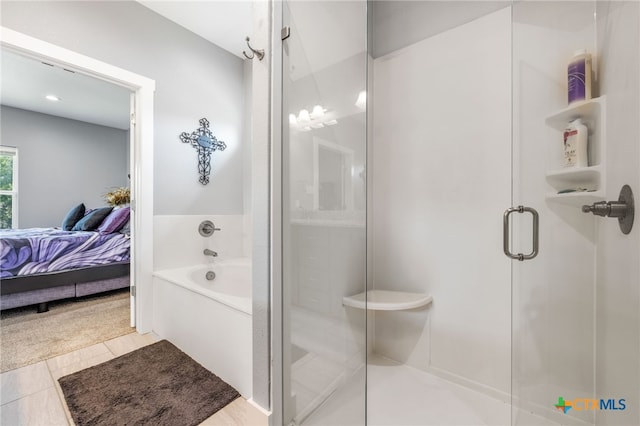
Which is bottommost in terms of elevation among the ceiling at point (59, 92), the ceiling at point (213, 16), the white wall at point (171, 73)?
the white wall at point (171, 73)

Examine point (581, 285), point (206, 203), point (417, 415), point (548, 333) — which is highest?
point (206, 203)

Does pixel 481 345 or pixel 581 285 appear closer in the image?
pixel 581 285

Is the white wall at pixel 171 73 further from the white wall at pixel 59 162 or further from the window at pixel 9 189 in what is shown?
the window at pixel 9 189

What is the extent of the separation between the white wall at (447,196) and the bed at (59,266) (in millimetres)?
2917

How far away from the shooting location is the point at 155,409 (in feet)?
4.18

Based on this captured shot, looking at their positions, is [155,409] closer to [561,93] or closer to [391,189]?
[391,189]

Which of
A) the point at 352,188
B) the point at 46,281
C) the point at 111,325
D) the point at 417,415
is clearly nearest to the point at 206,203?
the point at 111,325

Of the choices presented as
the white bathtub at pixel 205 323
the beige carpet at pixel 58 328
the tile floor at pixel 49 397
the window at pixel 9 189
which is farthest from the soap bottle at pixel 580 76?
the window at pixel 9 189

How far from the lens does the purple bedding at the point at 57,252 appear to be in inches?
93.3

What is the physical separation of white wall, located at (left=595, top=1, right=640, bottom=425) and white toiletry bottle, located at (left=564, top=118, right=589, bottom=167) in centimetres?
9

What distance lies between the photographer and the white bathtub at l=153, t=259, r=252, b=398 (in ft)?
4.48

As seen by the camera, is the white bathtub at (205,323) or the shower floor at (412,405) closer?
the shower floor at (412,405)

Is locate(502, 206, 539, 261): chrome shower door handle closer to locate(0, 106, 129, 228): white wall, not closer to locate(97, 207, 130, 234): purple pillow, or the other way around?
locate(97, 207, 130, 234): purple pillow

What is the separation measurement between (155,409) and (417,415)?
1283mm
